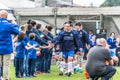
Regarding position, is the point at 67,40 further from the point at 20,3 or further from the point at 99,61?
the point at 20,3

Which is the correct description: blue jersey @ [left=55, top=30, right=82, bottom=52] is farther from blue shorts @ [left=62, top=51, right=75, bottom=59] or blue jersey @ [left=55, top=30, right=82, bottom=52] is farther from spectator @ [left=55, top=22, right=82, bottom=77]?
blue shorts @ [left=62, top=51, right=75, bottom=59]

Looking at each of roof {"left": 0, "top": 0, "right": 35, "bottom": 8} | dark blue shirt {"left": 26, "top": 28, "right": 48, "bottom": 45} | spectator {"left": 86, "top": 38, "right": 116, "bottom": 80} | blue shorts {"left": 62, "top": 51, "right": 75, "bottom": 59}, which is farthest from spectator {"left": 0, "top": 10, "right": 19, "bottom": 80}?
roof {"left": 0, "top": 0, "right": 35, "bottom": 8}

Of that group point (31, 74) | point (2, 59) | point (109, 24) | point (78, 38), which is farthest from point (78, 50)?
point (109, 24)

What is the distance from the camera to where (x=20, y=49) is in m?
16.0

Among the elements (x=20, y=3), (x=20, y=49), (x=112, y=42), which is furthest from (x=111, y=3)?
(x=20, y=49)

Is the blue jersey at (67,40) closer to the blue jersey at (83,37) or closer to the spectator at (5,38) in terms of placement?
the blue jersey at (83,37)

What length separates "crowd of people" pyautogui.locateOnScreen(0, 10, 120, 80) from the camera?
1234 cm

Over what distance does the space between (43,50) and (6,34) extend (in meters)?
5.09

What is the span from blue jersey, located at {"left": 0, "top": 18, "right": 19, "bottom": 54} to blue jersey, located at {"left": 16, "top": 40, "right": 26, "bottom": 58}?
2.25 m

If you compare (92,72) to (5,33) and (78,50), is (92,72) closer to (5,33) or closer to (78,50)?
(5,33)

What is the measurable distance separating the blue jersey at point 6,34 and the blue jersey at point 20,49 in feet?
7.38

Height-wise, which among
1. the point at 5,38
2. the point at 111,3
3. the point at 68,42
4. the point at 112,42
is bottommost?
the point at 112,42

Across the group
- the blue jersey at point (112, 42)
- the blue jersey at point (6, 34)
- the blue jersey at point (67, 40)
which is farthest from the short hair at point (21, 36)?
the blue jersey at point (112, 42)

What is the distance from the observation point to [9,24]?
1334cm
